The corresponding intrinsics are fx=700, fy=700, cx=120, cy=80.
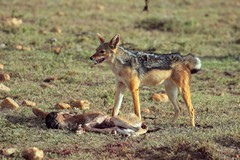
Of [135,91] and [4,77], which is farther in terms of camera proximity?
[4,77]

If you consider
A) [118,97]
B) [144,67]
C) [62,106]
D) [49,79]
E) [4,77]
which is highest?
[144,67]

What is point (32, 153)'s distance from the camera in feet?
30.0

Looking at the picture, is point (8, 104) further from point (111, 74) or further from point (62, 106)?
point (111, 74)

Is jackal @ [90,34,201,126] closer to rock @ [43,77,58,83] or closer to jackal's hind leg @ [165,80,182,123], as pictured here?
A: jackal's hind leg @ [165,80,182,123]

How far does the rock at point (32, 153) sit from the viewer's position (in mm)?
9141

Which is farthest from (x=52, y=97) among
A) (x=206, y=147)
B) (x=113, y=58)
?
(x=206, y=147)

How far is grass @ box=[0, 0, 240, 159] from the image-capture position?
32.3 feet

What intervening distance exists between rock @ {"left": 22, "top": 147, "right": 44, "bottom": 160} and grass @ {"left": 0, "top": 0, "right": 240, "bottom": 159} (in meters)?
0.13

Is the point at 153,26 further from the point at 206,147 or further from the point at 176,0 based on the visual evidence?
the point at 206,147

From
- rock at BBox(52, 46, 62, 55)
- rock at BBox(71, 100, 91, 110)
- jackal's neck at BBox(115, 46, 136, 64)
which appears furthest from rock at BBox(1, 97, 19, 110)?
rock at BBox(52, 46, 62, 55)

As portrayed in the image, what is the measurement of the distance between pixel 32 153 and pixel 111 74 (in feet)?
22.2

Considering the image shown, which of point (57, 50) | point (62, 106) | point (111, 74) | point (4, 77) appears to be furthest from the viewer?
point (57, 50)

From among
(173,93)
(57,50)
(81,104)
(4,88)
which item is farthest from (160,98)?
(57,50)

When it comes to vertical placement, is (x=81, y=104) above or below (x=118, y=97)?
below
